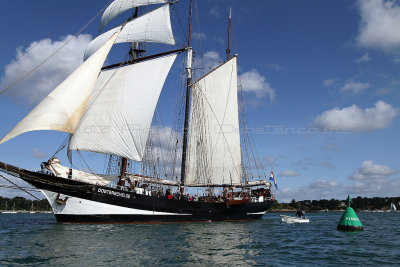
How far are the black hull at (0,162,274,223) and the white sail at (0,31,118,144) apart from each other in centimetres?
434

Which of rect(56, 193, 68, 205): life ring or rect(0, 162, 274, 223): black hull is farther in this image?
rect(56, 193, 68, 205): life ring

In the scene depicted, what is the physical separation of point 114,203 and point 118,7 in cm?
2862

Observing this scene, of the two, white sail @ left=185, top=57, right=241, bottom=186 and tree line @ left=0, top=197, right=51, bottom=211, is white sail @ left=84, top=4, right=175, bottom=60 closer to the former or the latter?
white sail @ left=185, top=57, right=241, bottom=186

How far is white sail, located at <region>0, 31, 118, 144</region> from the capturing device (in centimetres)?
2691

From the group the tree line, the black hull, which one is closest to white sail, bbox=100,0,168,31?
the black hull

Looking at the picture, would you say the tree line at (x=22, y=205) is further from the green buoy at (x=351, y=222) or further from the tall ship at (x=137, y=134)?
the green buoy at (x=351, y=222)

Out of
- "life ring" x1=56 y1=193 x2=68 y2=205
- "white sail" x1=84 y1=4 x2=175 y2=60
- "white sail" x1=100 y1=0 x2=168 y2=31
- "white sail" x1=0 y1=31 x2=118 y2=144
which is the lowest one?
"life ring" x1=56 y1=193 x2=68 y2=205

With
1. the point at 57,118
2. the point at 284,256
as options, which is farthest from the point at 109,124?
the point at 284,256

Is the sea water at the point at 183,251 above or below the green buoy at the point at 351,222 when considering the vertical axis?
below

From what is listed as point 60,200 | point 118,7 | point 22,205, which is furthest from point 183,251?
point 22,205

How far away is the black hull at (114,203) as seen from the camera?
29406mm

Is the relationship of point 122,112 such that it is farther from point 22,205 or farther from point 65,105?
point 22,205

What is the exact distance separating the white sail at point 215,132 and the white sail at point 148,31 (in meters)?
8.24

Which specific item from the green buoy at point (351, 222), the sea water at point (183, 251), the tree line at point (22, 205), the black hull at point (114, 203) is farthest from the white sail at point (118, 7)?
the tree line at point (22, 205)
